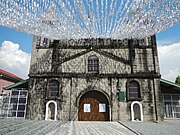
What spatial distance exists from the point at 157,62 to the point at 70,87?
8330 millimetres

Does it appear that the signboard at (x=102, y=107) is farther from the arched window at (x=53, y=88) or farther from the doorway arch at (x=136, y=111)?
the arched window at (x=53, y=88)

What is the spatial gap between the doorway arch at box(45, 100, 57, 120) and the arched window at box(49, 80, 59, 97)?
72 cm

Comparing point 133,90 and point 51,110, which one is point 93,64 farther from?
point 51,110

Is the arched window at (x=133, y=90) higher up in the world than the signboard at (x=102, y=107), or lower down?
higher up

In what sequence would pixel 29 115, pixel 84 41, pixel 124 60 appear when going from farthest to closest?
pixel 84 41, pixel 124 60, pixel 29 115

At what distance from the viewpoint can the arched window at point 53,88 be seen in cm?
1442

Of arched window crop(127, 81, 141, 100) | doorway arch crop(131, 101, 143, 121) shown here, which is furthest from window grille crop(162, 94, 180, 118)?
arched window crop(127, 81, 141, 100)

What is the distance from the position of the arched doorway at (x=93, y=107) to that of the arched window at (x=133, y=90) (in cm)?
220

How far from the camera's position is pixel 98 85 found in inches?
561

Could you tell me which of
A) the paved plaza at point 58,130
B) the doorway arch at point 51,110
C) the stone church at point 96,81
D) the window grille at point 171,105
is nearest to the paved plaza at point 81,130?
the paved plaza at point 58,130

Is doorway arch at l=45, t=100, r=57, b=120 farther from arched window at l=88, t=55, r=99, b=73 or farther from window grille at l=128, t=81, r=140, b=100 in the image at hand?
window grille at l=128, t=81, r=140, b=100

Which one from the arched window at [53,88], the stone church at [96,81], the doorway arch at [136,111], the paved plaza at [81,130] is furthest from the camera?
the arched window at [53,88]

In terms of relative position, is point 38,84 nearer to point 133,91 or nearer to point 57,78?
point 57,78

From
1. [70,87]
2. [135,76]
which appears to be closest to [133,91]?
[135,76]
